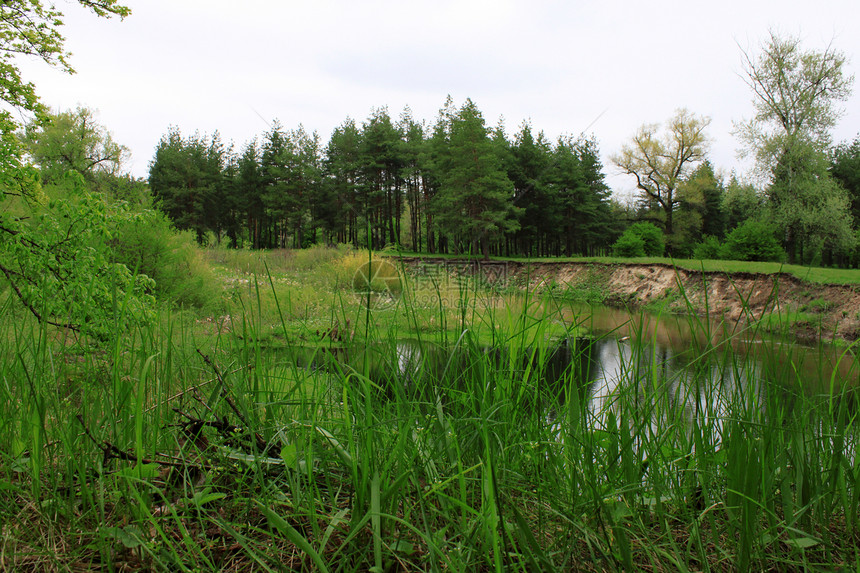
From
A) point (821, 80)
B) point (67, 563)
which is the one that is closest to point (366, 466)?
point (67, 563)

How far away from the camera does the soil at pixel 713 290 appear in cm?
601

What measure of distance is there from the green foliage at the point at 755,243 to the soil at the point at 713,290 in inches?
297

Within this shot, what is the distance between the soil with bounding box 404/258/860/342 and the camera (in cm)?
601

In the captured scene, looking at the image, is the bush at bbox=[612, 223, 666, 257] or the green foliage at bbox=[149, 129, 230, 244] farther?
the green foliage at bbox=[149, 129, 230, 244]

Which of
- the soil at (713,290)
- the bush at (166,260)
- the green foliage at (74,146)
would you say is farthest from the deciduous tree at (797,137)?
the green foliage at (74,146)

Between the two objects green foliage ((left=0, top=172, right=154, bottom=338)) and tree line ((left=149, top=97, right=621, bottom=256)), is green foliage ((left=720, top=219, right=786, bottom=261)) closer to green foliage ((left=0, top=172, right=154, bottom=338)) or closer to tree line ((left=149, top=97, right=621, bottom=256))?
tree line ((left=149, top=97, right=621, bottom=256))

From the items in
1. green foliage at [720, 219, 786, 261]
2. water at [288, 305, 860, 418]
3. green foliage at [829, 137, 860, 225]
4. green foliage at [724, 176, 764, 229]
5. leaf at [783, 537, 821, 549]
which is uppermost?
green foliage at [829, 137, 860, 225]

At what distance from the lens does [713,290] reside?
1412cm

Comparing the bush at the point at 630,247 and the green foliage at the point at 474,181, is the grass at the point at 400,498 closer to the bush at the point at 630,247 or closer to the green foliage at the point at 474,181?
the green foliage at the point at 474,181

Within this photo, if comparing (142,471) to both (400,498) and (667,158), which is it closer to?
(400,498)

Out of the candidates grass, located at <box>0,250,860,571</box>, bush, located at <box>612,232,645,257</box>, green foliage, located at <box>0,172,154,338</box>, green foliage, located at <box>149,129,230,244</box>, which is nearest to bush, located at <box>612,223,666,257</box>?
bush, located at <box>612,232,645,257</box>

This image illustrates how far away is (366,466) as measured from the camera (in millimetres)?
853

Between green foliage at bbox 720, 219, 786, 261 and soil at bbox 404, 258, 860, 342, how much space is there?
24.8 feet

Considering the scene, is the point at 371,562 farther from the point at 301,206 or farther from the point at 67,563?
the point at 301,206
